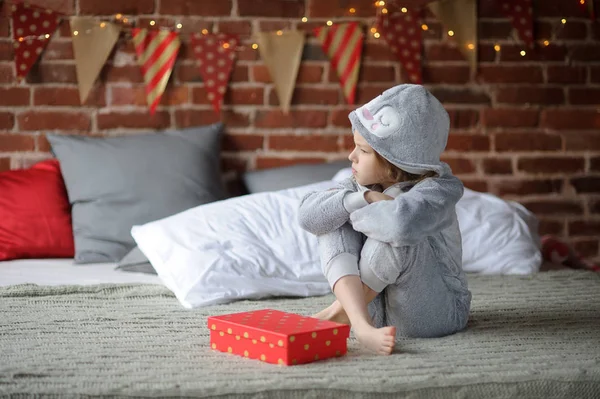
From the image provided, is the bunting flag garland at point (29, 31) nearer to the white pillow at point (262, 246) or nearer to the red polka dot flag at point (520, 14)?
the white pillow at point (262, 246)

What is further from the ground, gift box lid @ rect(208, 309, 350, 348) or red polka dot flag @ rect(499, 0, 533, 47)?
red polka dot flag @ rect(499, 0, 533, 47)

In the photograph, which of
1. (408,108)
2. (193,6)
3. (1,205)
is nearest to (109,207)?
(1,205)

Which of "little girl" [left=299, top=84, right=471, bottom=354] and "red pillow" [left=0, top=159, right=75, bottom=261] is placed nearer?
"little girl" [left=299, top=84, right=471, bottom=354]

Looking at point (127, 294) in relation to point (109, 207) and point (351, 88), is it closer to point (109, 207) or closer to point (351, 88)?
point (109, 207)

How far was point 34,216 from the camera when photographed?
8.55 feet

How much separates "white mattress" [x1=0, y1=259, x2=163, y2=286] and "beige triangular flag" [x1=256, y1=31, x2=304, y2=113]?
900 mm

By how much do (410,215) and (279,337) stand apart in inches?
13.8

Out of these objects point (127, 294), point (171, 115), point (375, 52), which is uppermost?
point (375, 52)

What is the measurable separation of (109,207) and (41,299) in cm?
68

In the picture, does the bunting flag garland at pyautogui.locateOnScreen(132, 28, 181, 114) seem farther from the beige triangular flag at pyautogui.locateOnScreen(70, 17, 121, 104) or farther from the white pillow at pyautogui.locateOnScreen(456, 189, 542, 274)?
the white pillow at pyautogui.locateOnScreen(456, 189, 542, 274)

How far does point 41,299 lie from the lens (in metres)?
2.00

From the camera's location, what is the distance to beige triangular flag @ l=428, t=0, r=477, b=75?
→ 3.02m

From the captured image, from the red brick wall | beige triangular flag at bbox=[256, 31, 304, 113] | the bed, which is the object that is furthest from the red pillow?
beige triangular flag at bbox=[256, 31, 304, 113]

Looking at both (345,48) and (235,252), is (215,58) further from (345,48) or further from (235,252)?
(235,252)
